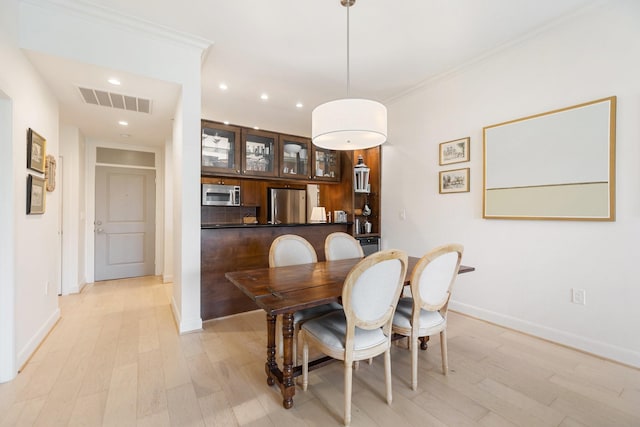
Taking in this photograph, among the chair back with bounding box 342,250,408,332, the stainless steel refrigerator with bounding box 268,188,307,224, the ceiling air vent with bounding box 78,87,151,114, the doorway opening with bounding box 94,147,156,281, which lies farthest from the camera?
the stainless steel refrigerator with bounding box 268,188,307,224

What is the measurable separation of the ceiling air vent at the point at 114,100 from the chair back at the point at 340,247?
2.51m

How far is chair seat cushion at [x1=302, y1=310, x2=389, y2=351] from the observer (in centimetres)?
157

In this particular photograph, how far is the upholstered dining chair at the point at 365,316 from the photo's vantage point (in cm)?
146

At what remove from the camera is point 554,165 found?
246 centimetres

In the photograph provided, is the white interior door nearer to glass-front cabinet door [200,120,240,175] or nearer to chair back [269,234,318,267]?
glass-front cabinet door [200,120,240,175]

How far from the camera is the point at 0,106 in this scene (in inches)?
73.7

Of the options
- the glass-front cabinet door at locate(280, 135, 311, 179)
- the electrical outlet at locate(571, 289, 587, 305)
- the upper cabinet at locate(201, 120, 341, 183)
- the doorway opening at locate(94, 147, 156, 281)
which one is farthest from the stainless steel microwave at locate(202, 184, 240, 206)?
the electrical outlet at locate(571, 289, 587, 305)

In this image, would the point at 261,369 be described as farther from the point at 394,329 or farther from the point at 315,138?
the point at 315,138

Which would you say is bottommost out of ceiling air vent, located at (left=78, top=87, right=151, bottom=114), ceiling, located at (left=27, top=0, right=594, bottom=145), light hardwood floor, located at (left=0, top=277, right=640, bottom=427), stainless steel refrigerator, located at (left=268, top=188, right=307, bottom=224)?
light hardwood floor, located at (left=0, top=277, right=640, bottom=427)

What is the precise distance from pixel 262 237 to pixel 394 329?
190cm

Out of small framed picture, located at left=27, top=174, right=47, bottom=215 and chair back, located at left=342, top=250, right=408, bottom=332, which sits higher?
small framed picture, located at left=27, top=174, right=47, bottom=215

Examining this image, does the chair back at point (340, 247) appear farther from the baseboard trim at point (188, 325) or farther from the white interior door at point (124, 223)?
the white interior door at point (124, 223)

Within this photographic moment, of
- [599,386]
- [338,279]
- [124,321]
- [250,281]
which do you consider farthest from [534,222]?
[124,321]

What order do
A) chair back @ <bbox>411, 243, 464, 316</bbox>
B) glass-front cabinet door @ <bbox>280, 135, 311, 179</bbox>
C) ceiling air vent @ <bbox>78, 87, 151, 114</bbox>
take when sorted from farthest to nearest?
glass-front cabinet door @ <bbox>280, 135, 311, 179</bbox> < ceiling air vent @ <bbox>78, 87, 151, 114</bbox> < chair back @ <bbox>411, 243, 464, 316</bbox>
